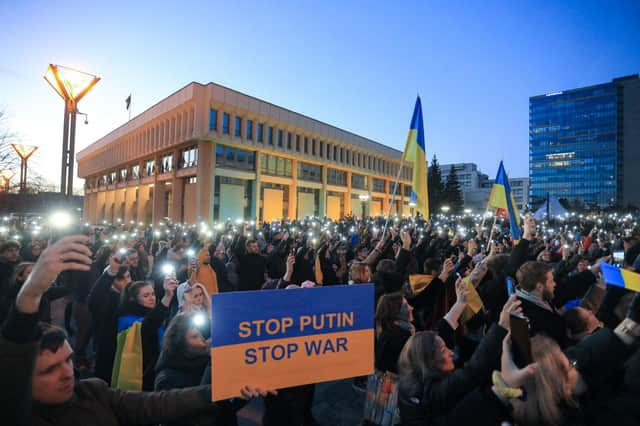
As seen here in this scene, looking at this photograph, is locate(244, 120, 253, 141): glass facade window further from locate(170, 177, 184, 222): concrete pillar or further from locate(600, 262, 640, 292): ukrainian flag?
locate(600, 262, 640, 292): ukrainian flag

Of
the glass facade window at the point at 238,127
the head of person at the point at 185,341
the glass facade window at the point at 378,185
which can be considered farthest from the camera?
the glass facade window at the point at 378,185

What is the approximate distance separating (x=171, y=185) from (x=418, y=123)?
39.2 meters

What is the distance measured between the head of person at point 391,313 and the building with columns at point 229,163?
106 feet

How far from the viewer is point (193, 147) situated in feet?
116

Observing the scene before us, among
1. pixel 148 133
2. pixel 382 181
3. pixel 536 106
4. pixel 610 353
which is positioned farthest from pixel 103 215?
pixel 536 106

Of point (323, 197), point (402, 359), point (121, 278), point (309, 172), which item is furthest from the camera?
point (323, 197)

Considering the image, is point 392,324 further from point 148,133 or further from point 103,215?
point 103,215

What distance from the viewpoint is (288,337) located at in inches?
91.4

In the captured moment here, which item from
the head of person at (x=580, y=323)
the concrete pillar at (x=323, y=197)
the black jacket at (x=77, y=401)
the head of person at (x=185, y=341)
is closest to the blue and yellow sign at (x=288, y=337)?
the black jacket at (x=77, y=401)

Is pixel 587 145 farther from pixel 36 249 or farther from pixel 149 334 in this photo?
pixel 149 334

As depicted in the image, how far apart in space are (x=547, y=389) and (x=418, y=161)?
16.6 ft

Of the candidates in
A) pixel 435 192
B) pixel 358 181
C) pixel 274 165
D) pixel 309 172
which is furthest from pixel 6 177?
pixel 435 192

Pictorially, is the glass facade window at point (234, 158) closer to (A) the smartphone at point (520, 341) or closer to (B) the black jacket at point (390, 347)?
(B) the black jacket at point (390, 347)

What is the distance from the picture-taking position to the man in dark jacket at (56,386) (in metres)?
1.45
